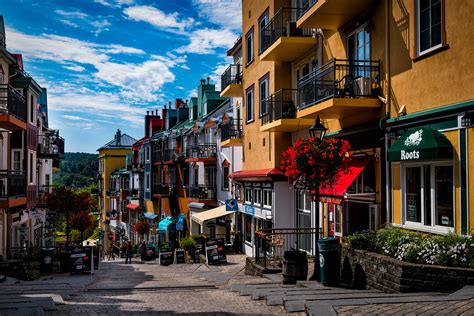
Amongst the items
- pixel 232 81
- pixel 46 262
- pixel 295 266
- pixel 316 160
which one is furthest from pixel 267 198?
A: pixel 316 160

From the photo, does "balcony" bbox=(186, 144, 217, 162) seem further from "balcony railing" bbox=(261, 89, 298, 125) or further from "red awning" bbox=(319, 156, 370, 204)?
"red awning" bbox=(319, 156, 370, 204)

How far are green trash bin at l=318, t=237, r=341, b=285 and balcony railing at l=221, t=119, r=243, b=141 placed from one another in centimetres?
1726

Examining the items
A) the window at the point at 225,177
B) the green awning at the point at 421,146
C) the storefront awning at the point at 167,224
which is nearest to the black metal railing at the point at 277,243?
the green awning at the point at 421,146

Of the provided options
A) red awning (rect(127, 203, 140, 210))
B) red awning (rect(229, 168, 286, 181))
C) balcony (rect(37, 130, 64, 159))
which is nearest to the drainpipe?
red awning (rect(229, 168, 286, 181))

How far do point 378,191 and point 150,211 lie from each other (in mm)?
41124

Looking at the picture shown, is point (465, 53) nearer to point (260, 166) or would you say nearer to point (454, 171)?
point (454, 171)

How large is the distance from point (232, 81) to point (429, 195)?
1848cm

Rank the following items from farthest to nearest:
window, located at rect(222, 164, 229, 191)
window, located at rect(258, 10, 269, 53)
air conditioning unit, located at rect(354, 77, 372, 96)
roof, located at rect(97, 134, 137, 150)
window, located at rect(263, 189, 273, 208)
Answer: roof, located at rect(97, 134, 137, 150) < window, located at rect(222, 164, 229, 191) < window, located at rect(263, 189, 273, 208) < window, located at rect(258, 10, 269, 53) < air conditioning unit, located at rect(354, 77, 372, 96)

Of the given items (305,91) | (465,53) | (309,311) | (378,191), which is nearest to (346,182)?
(378,191)

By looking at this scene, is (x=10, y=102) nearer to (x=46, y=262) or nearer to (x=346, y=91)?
(x=46, y=262)

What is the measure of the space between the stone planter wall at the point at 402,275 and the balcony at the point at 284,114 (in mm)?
9288

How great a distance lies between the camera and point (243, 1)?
93.3ft

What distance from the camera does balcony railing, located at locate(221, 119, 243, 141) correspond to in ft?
95.1

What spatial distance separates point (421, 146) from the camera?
1127 centimetres
